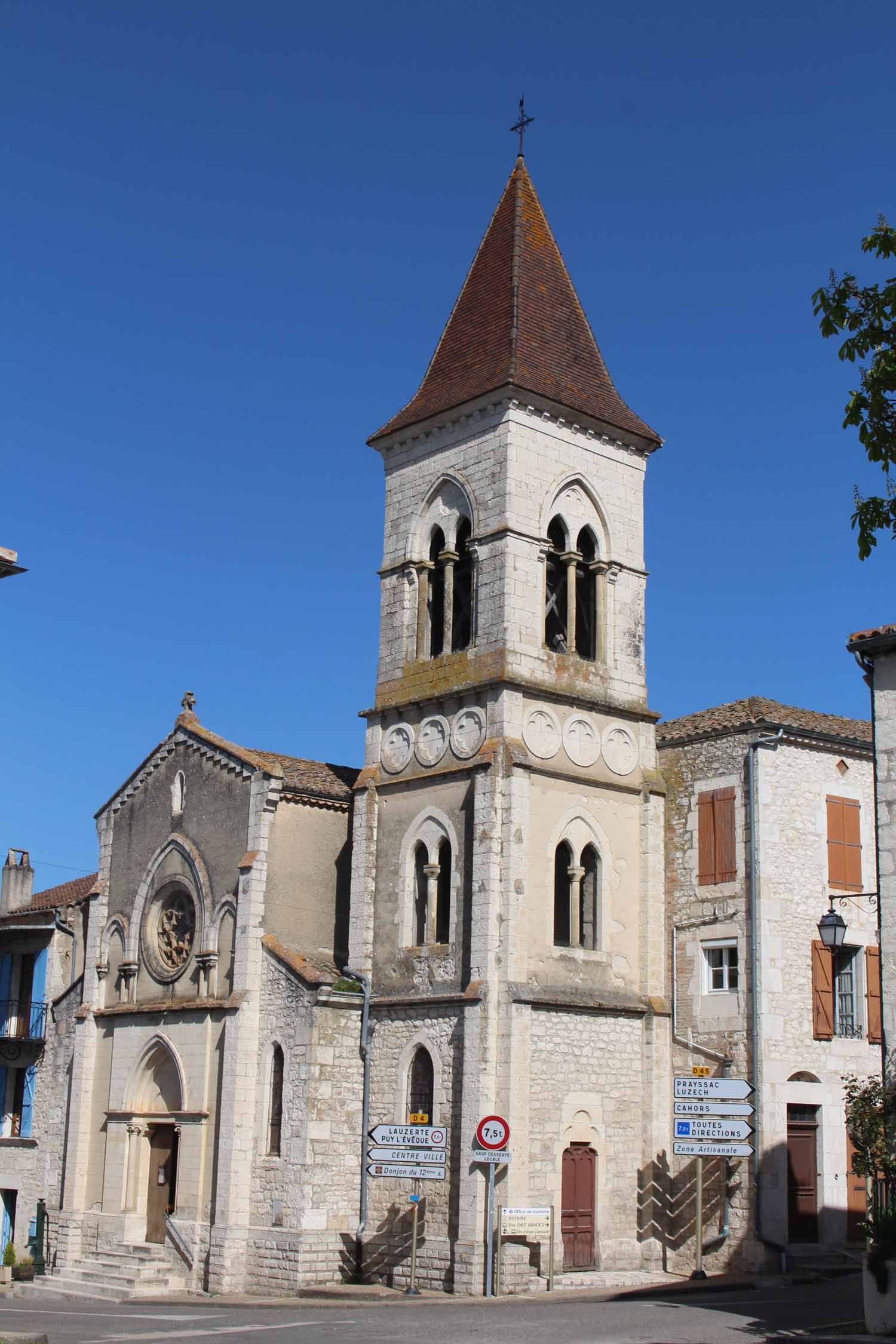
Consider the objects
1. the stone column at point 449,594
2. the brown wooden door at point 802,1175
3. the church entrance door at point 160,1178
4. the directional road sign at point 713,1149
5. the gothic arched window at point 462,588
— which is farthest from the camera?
the church entrance door at point 160,1178

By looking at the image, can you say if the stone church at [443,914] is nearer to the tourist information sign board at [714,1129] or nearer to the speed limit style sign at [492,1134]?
the speed limit style sign at [492,1134]

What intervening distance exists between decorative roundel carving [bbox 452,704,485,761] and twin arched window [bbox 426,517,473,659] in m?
1.55

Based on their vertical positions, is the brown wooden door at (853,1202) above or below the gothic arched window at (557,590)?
below

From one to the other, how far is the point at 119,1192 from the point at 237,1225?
402cm

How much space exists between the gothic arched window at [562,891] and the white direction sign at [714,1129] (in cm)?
394

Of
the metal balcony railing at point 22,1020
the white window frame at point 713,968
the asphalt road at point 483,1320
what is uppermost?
the white window frame at point 713,968

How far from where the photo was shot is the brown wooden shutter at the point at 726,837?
88.0 ft

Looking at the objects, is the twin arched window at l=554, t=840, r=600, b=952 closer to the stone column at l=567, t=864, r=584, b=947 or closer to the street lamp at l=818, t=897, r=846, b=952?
the stone column at l=567, t=864, r=584, b=947

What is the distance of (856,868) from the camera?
2766cm

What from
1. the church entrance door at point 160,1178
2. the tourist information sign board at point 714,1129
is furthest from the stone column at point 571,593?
the church entrance door at point 160,1178

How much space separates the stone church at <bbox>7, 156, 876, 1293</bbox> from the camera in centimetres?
2520

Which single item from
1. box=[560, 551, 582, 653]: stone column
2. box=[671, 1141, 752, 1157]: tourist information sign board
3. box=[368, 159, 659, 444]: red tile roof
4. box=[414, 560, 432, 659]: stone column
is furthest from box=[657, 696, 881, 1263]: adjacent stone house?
box=[368, 159, 659, 444]: red tile roof

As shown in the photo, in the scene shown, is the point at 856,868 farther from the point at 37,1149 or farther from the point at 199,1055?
the point at 37,1149

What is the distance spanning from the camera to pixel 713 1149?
23.3 m
